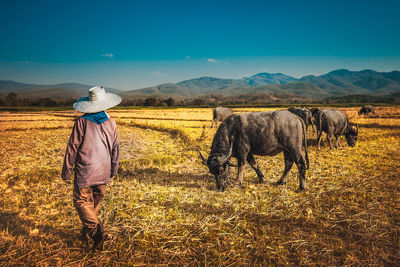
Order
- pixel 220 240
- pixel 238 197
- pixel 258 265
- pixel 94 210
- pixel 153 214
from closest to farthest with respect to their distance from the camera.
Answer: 1. pixel 258 265
2. pixel 94 210
3. pixel 220 240
4. pixel 153 214
5. pixel 238 197

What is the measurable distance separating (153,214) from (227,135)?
12.1 feet

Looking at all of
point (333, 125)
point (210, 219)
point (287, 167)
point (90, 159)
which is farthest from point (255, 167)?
point (333, 125)

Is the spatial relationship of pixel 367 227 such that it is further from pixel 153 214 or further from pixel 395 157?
pixel 395 157

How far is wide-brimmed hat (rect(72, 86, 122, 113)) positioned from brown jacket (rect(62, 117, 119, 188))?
0.24 metres

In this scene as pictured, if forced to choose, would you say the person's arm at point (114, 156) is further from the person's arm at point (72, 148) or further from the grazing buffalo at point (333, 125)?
the grazing buffalo at point (333, 125)

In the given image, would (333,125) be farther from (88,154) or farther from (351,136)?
(88,154)

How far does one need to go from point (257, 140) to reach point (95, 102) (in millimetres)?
5180

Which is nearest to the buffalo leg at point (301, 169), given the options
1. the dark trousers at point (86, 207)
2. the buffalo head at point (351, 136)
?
the dark trousers at point (86, 207)

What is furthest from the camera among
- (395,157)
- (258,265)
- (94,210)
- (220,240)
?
(395,157)

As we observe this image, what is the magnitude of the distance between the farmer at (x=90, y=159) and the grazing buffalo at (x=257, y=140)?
11.9ft

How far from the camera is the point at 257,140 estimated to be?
21.9 feet

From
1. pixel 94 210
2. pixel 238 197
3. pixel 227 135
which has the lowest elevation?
pixel 238 197

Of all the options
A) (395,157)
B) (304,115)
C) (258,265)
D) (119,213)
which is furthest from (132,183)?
(304,115)

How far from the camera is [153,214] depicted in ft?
16.1
